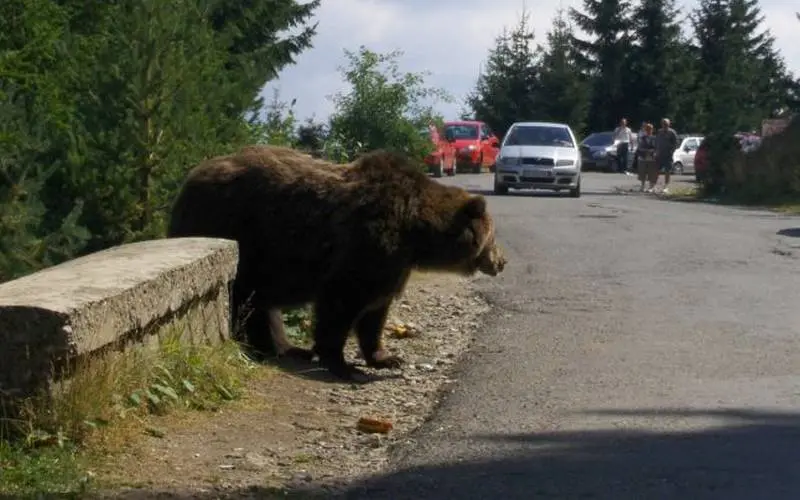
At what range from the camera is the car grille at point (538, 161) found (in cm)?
3500

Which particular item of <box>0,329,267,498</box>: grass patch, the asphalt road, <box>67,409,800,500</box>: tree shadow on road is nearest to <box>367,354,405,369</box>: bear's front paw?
the asphalt road

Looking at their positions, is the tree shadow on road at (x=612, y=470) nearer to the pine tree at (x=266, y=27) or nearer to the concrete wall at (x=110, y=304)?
the concrete wall at (x=110, y=304)

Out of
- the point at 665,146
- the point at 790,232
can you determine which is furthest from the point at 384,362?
the point at 665,146

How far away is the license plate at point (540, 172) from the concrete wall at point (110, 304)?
24.5 m

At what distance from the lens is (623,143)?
5434 centimetres

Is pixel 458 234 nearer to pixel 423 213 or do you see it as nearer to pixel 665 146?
pixel 423 213

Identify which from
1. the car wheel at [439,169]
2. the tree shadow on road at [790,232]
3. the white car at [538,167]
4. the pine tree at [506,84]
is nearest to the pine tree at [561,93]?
the pine tree at [506,84]

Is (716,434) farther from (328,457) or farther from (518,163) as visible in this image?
(518,163)

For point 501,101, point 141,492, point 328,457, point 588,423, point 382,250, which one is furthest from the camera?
point 501,101

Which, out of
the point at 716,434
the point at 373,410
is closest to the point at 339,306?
the point at 373,410

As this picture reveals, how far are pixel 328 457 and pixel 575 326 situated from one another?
5.74m

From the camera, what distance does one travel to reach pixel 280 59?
33.3 metres

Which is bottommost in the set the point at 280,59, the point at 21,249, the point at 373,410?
the point at 373,410

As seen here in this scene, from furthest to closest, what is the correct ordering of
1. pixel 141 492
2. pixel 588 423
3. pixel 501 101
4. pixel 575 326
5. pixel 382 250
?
pixel 501 101
pixel 575 326
pixel 382 250
pixel 588 423
pixel 141 492
